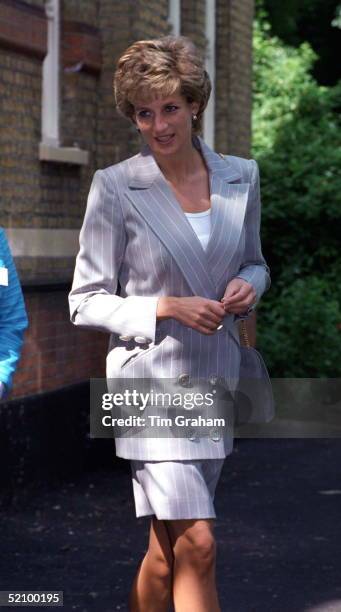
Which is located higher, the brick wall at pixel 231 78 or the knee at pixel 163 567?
the brick wall at pixel 231 78

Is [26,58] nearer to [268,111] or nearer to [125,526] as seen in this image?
[125,526]

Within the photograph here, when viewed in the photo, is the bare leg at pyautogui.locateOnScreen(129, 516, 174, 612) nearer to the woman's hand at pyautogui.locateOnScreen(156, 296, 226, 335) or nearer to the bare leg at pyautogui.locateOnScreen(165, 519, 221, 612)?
the bare leg at pyautogui.locateOnScreen(165, 519, 221, 612)

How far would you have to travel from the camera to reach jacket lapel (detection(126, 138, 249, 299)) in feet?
15.7

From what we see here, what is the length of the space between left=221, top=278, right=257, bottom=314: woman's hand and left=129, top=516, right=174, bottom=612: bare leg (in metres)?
0.73

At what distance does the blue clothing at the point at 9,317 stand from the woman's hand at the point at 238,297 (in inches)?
24.4

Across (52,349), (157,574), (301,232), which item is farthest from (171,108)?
(301,232)

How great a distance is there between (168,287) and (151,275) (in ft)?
0.21

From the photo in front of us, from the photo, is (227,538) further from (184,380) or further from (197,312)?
(197,312)

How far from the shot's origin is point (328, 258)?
17.8 m

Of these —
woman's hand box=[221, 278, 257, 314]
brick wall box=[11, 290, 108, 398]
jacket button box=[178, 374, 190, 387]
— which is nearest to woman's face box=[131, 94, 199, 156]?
woman's hand box=[221, 278, 257, 314]

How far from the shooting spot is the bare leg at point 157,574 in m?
4.94

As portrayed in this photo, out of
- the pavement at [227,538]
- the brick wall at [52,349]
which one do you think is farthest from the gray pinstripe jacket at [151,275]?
the brick wall at [52,349]

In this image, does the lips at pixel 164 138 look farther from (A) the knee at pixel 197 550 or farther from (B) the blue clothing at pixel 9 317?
(A) the knee at pixel 197 550

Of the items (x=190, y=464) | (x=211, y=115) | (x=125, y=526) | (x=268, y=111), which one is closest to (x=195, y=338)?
(x=190, y=464)
